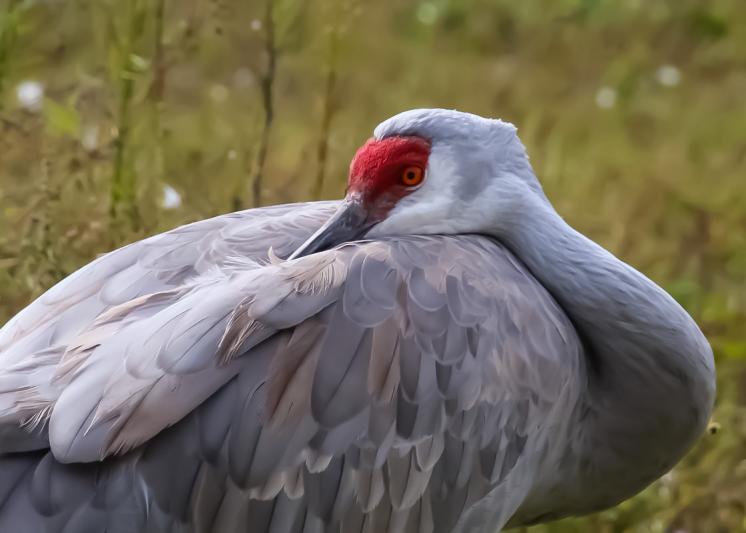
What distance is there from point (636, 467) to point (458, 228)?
0.67 metres

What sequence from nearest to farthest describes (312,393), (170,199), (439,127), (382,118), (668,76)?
(312,393), (439,127), (170,199), (382,118), (668,76)

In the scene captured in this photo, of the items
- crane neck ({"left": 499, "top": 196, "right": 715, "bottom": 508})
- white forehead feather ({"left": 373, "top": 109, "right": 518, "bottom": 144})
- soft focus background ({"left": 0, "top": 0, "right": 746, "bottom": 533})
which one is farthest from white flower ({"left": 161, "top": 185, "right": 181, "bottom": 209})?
crane neck ({"left": 499, "top": 196, "right": 715, "bottom": 508})

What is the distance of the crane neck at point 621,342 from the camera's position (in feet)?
9.27

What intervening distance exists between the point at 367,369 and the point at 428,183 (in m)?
0.46

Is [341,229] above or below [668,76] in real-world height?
above

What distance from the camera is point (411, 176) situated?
2.77m

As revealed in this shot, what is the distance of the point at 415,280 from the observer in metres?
2.62

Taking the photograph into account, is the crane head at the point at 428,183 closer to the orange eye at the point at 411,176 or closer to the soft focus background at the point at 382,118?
the orange eye at the point at 411,176

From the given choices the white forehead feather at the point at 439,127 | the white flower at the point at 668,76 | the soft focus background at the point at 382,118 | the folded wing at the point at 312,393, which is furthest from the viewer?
the white flower at the point at 668,76

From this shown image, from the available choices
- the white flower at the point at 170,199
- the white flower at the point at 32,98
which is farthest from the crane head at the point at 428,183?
the white flower at the point at 32,98

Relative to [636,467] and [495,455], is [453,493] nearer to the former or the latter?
[495,455]

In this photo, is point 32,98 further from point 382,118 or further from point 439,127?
point 382,118

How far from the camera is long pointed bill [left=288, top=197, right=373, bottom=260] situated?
9.08 feet

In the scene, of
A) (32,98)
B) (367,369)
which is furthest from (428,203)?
(32,98)
